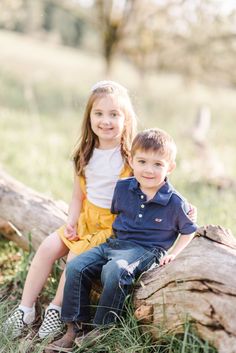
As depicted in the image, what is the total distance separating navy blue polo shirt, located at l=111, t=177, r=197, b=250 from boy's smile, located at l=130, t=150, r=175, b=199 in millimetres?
78

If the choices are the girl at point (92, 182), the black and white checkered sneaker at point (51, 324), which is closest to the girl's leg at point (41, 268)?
the girl at point (92, 182)

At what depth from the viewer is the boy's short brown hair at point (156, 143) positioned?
10.5ft

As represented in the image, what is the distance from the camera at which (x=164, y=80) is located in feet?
89.9

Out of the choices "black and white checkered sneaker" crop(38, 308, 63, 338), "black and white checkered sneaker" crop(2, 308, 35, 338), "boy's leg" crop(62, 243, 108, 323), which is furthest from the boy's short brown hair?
"black and white checkered sneaker" crop(2, 308, 35, 338)

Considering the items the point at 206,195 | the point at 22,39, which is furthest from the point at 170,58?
the point at 22,39

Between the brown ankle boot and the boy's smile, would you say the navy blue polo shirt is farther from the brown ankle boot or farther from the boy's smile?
the brown ankle boot

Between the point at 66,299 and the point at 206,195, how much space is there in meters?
3.77

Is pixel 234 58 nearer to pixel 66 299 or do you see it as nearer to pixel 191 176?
pixel 191 176

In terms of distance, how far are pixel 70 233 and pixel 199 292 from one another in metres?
1.13

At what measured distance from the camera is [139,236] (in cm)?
331

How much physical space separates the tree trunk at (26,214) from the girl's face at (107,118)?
2.82ft

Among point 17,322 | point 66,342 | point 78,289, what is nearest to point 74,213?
point 78,289

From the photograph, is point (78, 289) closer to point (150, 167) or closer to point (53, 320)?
point (53, 320)

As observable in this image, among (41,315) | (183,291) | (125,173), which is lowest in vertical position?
(41,315)
